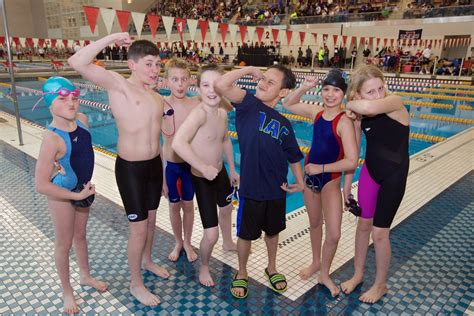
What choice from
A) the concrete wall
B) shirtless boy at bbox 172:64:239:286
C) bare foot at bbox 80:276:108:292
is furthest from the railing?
the concrete wall

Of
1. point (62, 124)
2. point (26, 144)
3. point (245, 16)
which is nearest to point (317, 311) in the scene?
point (62, 124)

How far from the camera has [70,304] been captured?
6.79 feet

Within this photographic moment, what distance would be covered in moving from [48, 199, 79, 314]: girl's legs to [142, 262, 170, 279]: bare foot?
0.52 metres

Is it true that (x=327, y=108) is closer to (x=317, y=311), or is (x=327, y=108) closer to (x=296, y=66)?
(x=317, y=311)

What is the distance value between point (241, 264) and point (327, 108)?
113 centimetres

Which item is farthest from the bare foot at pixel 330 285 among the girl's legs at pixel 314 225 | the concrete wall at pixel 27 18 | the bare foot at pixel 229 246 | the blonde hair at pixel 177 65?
the concrete wall at pixel 27 18

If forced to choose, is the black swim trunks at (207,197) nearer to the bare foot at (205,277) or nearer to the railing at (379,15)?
the bare foot at (205,277)

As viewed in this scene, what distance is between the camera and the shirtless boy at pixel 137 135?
1.95 meters

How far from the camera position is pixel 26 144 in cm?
525

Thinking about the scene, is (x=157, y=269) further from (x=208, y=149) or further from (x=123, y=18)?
(x=123, y=18)

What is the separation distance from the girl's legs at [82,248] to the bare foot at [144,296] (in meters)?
0.25

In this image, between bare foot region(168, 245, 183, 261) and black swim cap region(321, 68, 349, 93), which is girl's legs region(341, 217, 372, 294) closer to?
black swim cap region(321, 68, 349, 93)

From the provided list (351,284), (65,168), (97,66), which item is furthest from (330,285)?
(97,66)

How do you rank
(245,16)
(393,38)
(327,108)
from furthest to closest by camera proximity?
(245,16), (393,38), (327,108)
